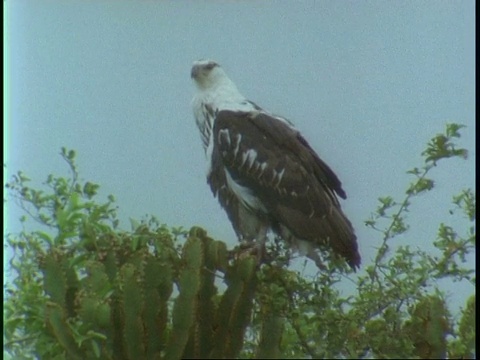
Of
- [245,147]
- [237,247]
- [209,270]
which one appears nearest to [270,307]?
[209,270]

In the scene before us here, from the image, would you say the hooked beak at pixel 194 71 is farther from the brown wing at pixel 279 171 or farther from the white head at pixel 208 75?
the brown wing at pixel 279 171

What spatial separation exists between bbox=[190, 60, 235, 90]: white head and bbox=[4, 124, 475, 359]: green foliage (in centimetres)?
55

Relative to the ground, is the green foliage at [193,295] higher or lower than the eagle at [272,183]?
lower

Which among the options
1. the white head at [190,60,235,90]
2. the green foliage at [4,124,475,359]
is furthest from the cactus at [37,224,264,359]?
the white head at [190,60,235,90]

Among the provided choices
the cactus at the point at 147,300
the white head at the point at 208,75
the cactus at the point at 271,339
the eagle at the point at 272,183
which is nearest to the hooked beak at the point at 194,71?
the white head at the point at 208,75

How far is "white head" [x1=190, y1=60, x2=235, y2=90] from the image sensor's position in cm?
322

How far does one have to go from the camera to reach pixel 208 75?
3.24m

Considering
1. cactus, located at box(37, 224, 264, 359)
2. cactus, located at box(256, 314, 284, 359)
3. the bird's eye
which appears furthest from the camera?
the bird's eye

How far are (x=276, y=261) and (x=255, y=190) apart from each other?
0.26 metres

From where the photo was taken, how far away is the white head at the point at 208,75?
3.22 metres

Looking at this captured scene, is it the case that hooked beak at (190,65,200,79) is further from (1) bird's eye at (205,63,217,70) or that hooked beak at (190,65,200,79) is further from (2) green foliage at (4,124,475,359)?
(2) green foliage at (4,124,475,359)

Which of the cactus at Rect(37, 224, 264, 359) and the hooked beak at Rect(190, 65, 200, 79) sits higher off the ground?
the hooked beak at Rect(190, 65, 200, 79)

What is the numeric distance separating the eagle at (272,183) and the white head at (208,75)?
0.24 feet

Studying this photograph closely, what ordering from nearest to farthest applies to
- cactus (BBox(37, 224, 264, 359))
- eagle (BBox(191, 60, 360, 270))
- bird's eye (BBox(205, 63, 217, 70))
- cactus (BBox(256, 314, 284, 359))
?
cactus (BBox(256, 314, 284, 359)), cactus (BBox(37, 224, 264, 359)), eagle (BBox(191, 60, 360, 270)), bird's eye (BBox(205, 63, 217, 70))
